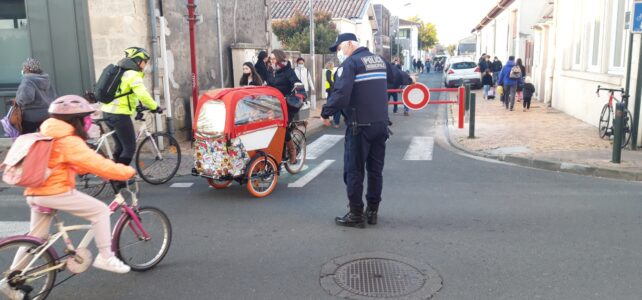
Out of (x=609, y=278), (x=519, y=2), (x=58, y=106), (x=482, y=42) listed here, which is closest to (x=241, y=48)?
(x=58, y=106)

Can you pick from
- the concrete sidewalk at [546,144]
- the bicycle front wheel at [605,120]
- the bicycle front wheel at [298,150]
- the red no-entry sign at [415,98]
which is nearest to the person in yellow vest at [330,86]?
the red no-entry sign at [415,98]

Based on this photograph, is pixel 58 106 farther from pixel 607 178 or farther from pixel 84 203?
pixel 607 178

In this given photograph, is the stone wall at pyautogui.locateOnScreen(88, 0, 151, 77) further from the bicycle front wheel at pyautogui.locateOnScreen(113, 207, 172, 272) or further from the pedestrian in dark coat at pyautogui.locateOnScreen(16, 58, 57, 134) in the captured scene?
the bicycle front wheel at pyautogui.locateOnScreen(113, 207, 172, 272)

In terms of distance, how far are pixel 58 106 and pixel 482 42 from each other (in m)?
50.4

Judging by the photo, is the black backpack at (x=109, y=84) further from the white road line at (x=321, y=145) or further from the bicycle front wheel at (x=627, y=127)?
the bicycle front wheel at (x=627, y=127)

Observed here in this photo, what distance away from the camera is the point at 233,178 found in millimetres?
6578

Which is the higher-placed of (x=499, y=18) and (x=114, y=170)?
(x=499, y=18)

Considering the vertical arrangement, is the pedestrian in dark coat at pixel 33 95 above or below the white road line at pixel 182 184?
above

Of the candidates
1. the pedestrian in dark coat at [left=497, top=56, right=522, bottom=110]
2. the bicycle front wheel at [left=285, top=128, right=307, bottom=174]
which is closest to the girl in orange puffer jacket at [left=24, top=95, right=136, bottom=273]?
A: the bicycle front wheel at [left=285, top=128, right=307, bottom=174]

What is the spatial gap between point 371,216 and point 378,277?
1406mm

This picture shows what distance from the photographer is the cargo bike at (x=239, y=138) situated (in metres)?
6.46

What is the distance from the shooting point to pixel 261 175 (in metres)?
6.73

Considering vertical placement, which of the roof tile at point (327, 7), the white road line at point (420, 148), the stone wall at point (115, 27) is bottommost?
the white road line at point (420, 148)

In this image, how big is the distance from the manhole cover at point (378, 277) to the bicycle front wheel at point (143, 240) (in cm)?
141
